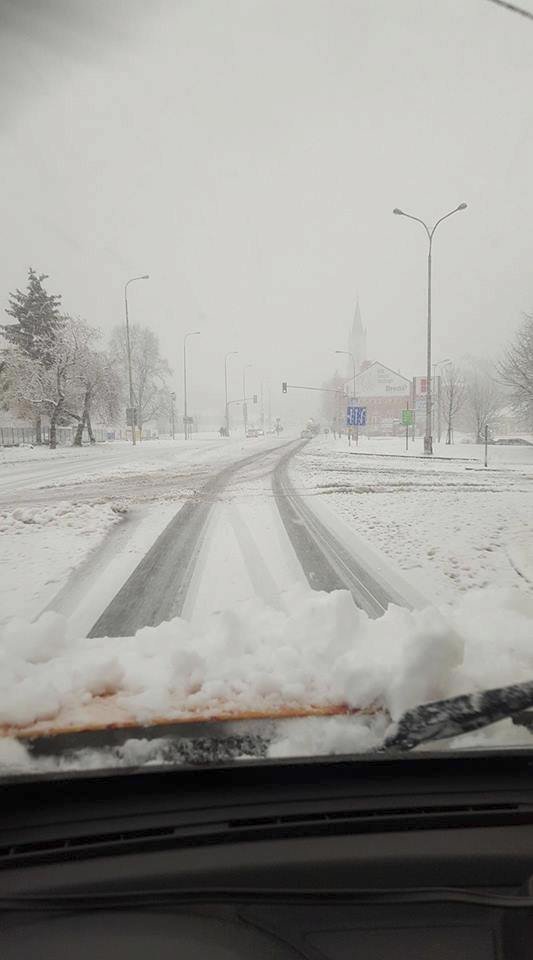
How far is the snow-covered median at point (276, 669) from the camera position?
1710 millimetres

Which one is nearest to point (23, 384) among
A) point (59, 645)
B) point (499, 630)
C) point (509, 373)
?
point (59, 645)

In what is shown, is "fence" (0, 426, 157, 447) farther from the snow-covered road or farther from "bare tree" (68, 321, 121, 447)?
the snow-covered road

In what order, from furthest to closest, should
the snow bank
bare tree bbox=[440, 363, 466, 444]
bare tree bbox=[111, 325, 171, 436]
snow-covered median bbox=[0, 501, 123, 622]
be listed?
bare tree bbox=[440, 363, 466, 444], bare tree bbox=[111, 325, 171, 436], the snow bank, snow-covered median bbox=[0, 501, 123, 622]

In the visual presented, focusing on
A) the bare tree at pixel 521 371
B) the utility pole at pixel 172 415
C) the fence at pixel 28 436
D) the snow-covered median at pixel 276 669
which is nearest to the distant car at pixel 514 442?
the bare tree at pixel 521 371

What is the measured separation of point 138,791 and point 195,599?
1738mm

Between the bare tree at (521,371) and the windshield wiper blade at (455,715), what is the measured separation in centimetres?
954

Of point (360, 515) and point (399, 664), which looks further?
point (360, 515)

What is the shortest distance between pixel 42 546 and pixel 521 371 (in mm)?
10795

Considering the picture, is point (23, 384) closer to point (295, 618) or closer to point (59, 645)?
point (59, 645)

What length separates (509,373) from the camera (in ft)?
37.6

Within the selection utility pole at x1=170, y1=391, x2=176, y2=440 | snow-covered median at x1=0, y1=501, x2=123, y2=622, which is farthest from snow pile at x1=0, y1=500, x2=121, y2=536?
utility pole at x1=170, y1=391, x2=176, y2=440

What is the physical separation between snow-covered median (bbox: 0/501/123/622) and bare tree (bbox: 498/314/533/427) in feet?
29.7

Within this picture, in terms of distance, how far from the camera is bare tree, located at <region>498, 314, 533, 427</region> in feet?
33.7

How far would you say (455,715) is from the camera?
1.70m
